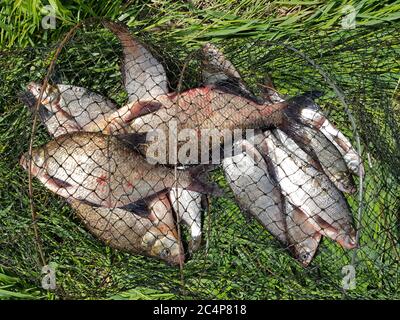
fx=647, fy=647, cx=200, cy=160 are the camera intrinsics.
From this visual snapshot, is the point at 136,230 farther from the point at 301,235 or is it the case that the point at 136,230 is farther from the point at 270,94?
the point at 270,94

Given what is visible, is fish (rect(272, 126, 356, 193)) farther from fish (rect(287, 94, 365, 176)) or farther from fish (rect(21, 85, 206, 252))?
fish (rect(21, 85, 206, 252))

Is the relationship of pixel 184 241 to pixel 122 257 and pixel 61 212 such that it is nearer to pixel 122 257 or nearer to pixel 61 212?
pixel 122 257

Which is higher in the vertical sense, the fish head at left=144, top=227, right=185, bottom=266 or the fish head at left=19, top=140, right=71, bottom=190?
the fish head at left=19, top=140, right=71, bottom=190

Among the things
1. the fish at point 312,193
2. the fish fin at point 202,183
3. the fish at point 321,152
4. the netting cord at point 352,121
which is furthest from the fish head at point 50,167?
the netting cord at point 352,121

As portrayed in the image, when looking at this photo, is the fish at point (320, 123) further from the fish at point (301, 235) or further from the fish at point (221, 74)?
the fish at point (301, 235)

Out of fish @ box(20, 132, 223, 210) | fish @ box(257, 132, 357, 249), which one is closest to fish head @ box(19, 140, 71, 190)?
fish @ box(20, 132, 223, 210)

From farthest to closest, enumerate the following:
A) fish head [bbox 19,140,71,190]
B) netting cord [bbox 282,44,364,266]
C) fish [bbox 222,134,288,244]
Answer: fish [bbox 222,134,288,244] < fish head [bbox 19,140,71,190] < netting cord [bbox 282,44,364,266]

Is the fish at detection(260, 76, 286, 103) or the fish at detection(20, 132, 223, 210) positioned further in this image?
the fish at detection(260, 76, 286, 103)
